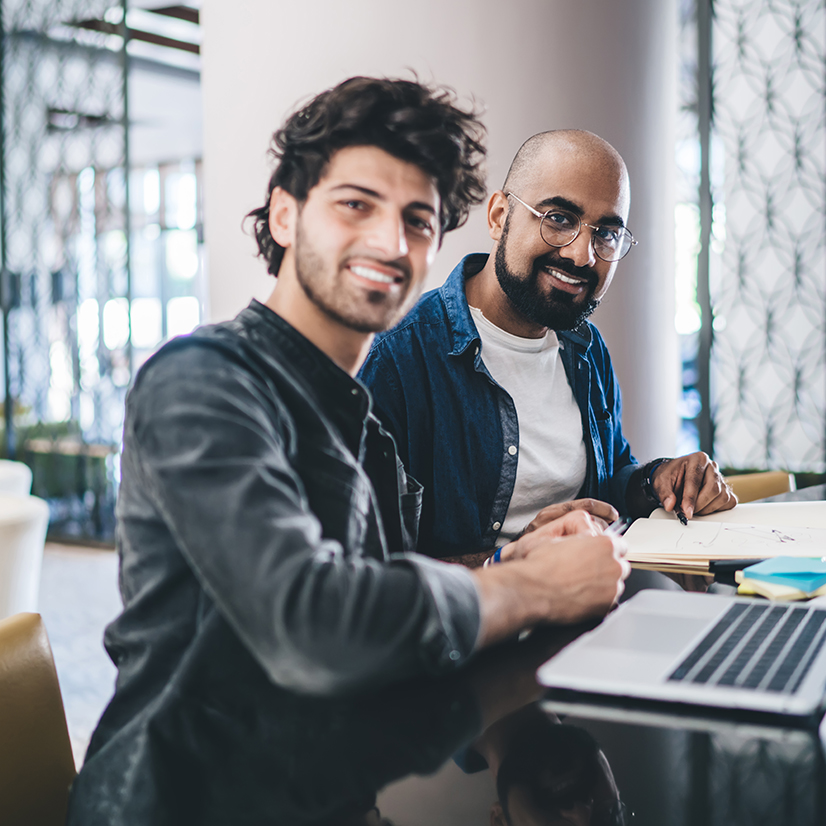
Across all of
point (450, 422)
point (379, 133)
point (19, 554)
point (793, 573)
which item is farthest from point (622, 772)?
point (19, 554)

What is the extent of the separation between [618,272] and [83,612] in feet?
9.36

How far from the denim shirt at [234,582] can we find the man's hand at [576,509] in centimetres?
53

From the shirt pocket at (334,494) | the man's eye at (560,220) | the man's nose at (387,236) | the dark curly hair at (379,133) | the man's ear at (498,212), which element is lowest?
the shirt pocket at (334,494)

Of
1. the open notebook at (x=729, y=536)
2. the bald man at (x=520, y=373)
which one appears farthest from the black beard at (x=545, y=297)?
the open notebook at (x=729, y=536)

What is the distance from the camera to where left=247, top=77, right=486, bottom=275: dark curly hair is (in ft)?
3.37

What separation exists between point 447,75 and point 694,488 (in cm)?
166

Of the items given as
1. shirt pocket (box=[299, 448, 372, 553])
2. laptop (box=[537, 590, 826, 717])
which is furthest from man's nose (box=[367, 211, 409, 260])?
laptop (box=[537, 590, 826, 717])

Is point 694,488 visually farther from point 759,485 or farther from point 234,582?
point 234,582

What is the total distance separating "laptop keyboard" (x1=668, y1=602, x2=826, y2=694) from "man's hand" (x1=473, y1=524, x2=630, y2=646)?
0.13m

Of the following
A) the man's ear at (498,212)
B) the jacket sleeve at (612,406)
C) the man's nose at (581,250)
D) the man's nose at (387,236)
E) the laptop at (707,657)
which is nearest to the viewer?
the laptop at (707,657)

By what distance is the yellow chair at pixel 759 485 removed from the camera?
7.36 ft

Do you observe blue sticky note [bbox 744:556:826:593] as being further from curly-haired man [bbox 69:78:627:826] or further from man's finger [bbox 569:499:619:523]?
man's finger [bbox 569:499:619:523]

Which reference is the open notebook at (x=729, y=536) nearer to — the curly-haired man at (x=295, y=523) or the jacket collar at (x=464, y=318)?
the curly-haired man at (x=295, y=523)

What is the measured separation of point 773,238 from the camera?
4.68 m
